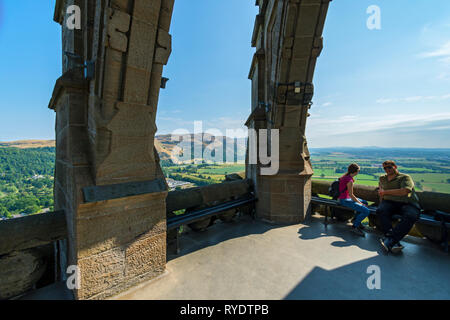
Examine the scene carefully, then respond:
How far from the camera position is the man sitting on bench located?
2.78 meters

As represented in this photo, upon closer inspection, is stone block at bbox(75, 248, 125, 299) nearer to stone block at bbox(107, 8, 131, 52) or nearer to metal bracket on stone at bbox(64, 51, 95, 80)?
metal bracket on stone at bbox(64, 51, 95, 80)

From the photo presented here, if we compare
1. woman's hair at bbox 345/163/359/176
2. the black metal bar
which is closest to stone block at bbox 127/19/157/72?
the black metal bar

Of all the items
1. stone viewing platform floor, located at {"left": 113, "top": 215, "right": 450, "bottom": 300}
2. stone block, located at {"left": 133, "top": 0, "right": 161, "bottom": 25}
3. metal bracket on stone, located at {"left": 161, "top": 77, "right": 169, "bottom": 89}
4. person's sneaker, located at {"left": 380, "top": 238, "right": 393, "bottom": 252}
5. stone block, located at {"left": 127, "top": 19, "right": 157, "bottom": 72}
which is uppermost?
stone block, located at {"left": 133, "top": 0, "right": 161, "bottom": 25}

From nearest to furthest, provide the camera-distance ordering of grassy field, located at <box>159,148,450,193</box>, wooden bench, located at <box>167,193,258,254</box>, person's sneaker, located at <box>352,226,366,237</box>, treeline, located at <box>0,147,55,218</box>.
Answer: wooden bench, located at <box>167,193,258,254</box> < person's sneaker, located at <box>352,226,366,237</box> < grassy field, located at <box>159,148,450,193</box> < treeline, located at <box>0,147,55,218</box>

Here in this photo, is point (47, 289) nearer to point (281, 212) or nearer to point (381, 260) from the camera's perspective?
point (281, 212)

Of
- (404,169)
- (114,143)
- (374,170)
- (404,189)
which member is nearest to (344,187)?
(404,189)

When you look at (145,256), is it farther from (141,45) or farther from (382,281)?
(382,281)

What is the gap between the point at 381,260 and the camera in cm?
266

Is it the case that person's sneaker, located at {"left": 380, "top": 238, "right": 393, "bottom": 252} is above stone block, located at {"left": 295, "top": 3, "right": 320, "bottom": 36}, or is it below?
below

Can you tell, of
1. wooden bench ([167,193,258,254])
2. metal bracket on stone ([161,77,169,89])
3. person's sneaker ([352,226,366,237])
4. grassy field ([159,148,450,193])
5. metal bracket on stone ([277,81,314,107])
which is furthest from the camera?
grassy field ([159,148,450,193])

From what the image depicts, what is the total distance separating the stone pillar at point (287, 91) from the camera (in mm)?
3467

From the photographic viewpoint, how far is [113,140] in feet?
6.56

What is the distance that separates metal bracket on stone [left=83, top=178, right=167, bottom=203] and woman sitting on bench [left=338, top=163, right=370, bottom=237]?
331cm
